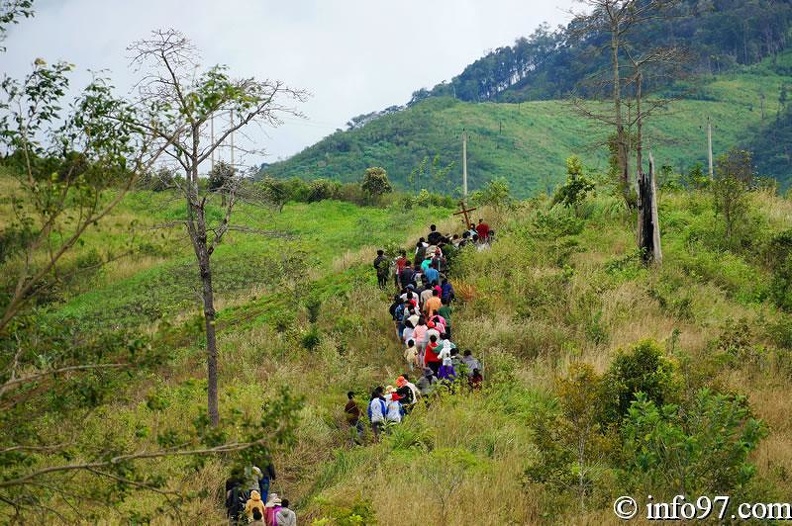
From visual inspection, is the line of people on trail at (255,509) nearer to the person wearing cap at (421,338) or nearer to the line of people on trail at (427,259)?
the person wearing cap at (421,338)

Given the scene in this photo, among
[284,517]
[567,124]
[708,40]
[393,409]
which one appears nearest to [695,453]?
[284,517]

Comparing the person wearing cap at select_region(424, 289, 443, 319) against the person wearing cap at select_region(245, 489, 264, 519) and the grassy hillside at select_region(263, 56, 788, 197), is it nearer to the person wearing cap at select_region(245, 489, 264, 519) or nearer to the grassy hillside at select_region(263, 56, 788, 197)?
the person wearing cap at select_region(245, 489, 264, 519)

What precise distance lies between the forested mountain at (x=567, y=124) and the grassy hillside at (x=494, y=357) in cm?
3112

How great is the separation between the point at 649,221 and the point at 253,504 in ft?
43.9

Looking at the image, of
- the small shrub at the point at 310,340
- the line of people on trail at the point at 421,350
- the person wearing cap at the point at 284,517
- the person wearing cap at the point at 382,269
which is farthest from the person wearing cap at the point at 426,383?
the person wearing cap at the point at 382,269

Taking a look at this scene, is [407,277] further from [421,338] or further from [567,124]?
[567,124]

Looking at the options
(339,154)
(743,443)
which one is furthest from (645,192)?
(339,154)

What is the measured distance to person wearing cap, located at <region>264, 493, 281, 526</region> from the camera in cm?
927

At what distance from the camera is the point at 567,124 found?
84938mm

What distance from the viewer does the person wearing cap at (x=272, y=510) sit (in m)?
9.27

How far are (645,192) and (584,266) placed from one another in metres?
2.50

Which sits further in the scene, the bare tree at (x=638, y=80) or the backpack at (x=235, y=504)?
the bare tree at (x=638, y=80)

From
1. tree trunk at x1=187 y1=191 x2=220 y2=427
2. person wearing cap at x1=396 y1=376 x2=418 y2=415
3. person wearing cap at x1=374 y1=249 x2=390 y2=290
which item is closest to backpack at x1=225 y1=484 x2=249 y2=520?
tree trunk at x1=187 y1=191 x2=220 y2=427

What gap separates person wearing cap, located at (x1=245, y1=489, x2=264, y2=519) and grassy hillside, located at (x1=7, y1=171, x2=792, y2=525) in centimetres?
79
